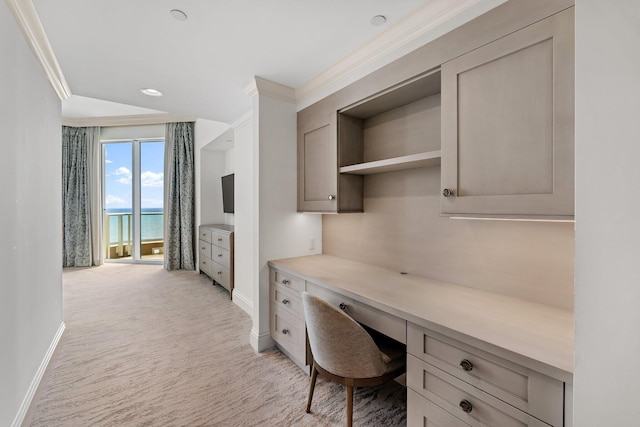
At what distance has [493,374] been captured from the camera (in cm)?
104

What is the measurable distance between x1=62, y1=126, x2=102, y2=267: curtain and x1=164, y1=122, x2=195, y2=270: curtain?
66.6 inches

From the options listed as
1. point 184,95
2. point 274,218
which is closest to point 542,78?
point 274,218

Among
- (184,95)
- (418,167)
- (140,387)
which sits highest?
(184,95)

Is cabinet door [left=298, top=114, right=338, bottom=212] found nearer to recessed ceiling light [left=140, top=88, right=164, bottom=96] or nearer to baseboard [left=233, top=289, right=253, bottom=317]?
recessed ceiling light [left=140, top=88, right=164, bottom=96]

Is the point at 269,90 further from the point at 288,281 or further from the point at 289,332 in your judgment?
the point at 289,332

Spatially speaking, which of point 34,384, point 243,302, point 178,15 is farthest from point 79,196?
point 178,15

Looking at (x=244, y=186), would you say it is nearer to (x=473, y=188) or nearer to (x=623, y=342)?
(x=473, y=188)

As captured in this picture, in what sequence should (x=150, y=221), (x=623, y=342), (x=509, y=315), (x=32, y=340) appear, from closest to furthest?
(x=623, y=342) → (x=509, y=315) → (x=32, y=340) → (x=150, y=221)

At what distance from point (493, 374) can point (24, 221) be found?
8.65 feet

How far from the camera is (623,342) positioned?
24.4 inches

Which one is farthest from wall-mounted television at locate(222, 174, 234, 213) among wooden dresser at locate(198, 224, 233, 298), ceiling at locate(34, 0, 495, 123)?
ceiling at locate(34, 0, 495, 123)

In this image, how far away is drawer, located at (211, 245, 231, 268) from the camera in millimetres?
3959

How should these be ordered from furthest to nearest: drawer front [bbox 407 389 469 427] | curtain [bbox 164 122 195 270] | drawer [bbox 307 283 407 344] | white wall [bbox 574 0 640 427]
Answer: curtain [bbox 164 122 195 270]
drawer [bbox 307 283 407 344]
drawer front [bbox 407 389 469 427]
white wall [bbox 574 0 640 427]

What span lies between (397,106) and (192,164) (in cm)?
457
